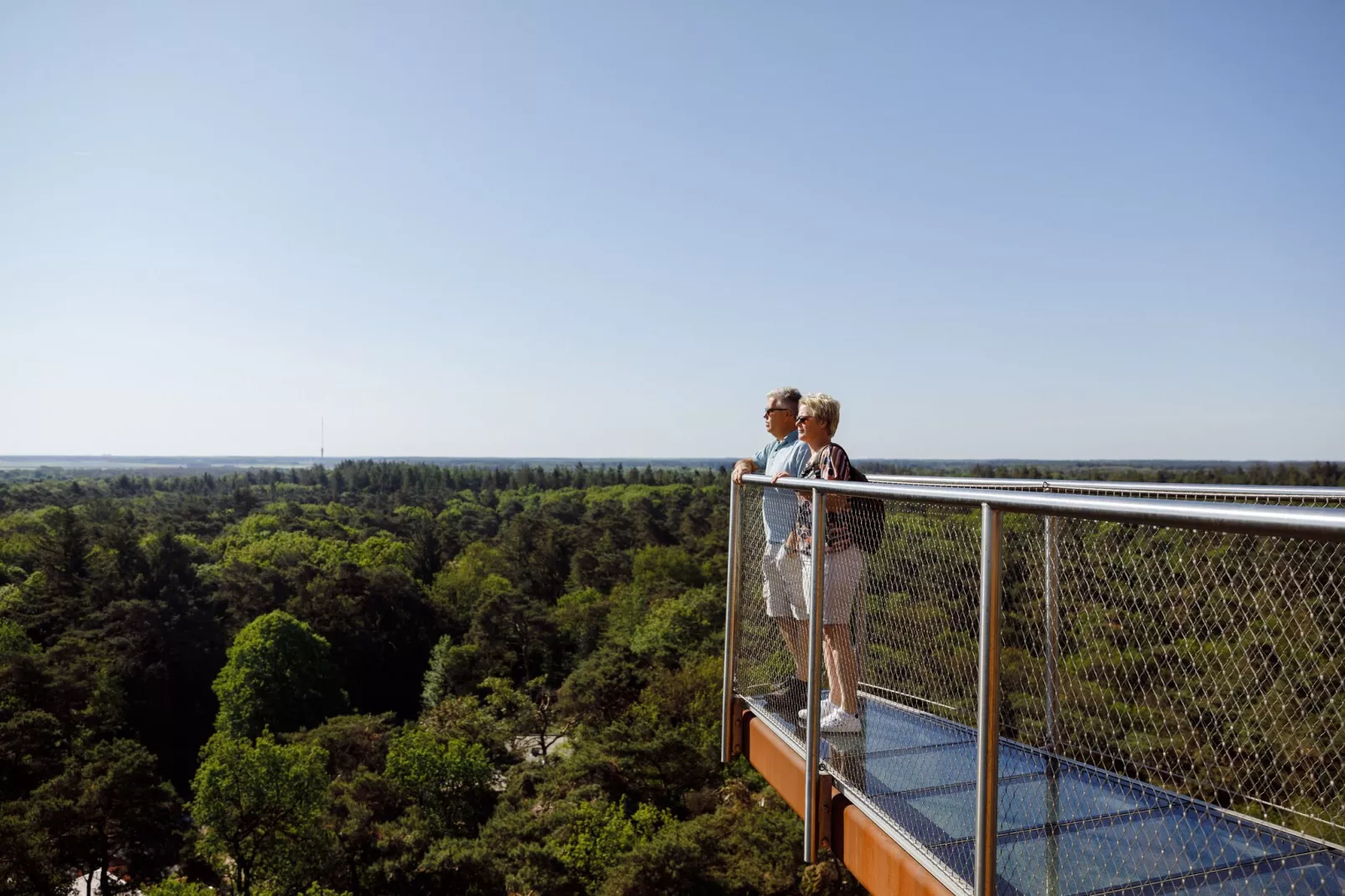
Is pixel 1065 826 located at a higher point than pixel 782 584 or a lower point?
lower

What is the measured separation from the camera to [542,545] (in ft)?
174

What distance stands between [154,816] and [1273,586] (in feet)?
77.4

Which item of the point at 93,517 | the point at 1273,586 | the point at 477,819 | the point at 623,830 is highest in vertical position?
the point at 1273,586

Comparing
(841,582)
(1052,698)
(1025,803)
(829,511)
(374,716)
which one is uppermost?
(829,511)

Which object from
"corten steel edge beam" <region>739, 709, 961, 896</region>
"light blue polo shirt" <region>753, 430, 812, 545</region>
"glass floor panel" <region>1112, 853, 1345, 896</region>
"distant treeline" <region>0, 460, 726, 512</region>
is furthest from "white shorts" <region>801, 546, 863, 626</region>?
"distant treeline" <region>0, 460, 726, 512</region>

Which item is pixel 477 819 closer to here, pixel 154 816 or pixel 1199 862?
pixel 154 816

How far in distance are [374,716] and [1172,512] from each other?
103 ft

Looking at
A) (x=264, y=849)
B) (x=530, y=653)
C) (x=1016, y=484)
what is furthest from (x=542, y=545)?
Answer: (x=1016, y=484)

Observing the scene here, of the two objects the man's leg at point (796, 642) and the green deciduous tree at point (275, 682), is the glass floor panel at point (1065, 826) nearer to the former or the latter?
the man's leg at point (796, 642)

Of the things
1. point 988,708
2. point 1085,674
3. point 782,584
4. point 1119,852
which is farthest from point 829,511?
point 1119,852

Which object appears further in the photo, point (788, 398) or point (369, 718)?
point (369, 718)

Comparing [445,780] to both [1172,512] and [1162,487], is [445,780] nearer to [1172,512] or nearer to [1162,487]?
[1162,487]

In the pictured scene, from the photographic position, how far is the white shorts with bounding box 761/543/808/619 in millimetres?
3834

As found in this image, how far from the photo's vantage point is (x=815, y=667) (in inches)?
128
